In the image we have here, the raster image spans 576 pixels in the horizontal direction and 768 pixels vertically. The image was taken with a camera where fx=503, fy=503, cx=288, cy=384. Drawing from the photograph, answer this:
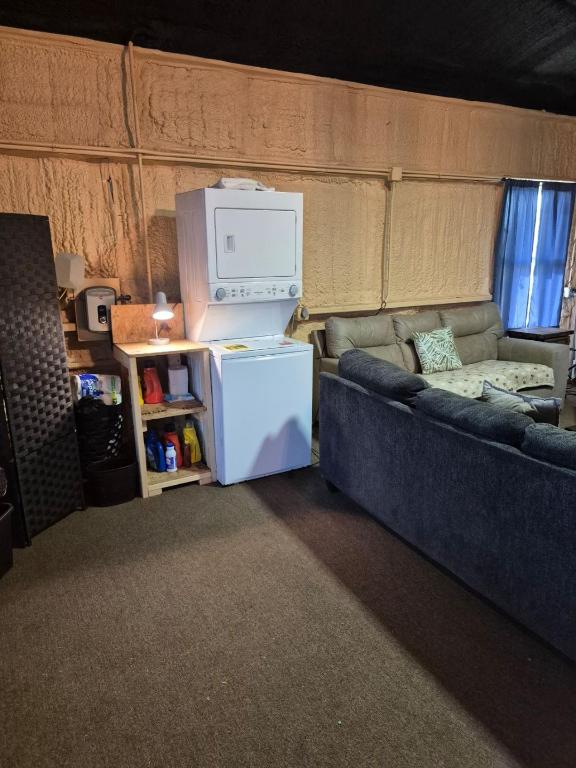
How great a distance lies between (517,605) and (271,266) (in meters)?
2.19

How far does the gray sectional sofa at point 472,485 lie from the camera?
1623 mm

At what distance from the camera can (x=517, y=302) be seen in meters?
5.01

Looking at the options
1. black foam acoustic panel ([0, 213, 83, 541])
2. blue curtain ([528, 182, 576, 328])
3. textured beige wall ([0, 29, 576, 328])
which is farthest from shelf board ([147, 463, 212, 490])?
blue curtain ([528, 182, 576, 328])

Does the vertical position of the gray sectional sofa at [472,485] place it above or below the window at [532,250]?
below

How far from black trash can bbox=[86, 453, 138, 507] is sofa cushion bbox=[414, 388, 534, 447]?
1668mm

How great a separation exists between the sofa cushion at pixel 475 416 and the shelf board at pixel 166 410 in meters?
1.40

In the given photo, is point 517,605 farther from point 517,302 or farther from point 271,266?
point 517,302

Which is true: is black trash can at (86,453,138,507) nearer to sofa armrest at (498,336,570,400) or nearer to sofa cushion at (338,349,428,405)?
sofa cushion at (338,349,428,405)

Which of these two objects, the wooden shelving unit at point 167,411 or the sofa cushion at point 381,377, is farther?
the wooden shelving unit at point 167,411

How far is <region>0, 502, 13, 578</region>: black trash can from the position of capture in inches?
85.9

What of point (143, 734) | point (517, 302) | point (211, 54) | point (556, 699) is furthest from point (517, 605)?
point (517, 302)

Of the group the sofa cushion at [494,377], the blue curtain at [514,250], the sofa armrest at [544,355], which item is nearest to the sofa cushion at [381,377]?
the sofa cushion at [494,377]

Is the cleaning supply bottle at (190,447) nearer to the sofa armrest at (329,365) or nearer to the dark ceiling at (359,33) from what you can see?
the sofa armrest at (329,365)

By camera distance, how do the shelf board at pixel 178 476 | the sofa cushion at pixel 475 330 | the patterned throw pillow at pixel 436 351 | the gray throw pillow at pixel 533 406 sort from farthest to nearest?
the sofa cushion at pixel 475 330 → the patterned throw pillow at pixel 436 351 → the shelf board at pixel 178 476 → the gray throw pillow at pixel 533 406
